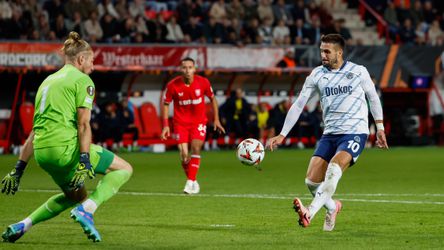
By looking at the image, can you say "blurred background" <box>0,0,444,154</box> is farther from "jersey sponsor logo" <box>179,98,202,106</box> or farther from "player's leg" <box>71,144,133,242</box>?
"player's leg" <box>71,144,133,242</box>

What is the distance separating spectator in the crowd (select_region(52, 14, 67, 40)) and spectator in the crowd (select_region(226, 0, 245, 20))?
663cm

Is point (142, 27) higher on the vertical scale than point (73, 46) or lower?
lower

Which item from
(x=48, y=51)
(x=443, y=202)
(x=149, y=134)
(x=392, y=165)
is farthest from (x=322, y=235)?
(x=149, y=134)

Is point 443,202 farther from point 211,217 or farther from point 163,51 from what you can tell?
point 163,51

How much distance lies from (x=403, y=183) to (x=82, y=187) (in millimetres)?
10795

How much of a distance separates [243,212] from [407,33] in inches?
1021

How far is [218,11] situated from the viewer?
3597cm

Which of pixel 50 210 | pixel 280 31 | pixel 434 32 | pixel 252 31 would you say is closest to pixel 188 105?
pixel 50 210

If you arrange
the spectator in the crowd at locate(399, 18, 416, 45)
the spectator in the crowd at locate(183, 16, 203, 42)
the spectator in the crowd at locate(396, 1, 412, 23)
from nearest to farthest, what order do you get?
the spectator in the crowd at locate(183, 16, 203, 42) → the spectator in the crowd at locate(399, 18, 416, 45) → the spectator in the crowd at locate(396, 1, 412, 23)

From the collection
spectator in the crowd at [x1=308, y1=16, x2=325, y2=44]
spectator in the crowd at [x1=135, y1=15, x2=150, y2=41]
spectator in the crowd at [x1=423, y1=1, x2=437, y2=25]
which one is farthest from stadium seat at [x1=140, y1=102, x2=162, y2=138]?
spectator in the crowd at [x1=423, y1=1, x2=437, y2=25]

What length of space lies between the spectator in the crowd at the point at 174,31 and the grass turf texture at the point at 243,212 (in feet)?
30.6

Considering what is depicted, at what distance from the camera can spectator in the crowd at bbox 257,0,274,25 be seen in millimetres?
36750

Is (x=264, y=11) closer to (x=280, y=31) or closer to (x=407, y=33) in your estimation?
(x=280, y=31)

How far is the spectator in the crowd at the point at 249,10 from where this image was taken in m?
36.8
